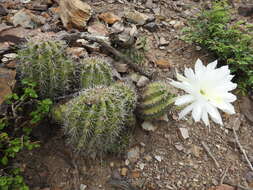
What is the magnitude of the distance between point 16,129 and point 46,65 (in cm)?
64

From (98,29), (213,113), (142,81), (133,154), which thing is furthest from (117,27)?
(213,113)

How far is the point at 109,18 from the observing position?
3969 millimetres

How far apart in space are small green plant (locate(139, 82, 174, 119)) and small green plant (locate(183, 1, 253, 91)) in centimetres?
137

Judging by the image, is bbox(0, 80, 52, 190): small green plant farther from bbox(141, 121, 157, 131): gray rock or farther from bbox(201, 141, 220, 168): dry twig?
bbox(201, 141, 220, 168): dry twig

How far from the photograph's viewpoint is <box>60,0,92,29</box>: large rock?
3600 millimetres

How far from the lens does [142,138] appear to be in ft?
9.30

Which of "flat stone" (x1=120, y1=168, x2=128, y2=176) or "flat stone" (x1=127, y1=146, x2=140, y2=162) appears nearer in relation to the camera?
"flat stone" (x1=120, y1=168, x2=128, y2=176)

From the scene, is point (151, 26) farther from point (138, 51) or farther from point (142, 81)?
point (142, 81)

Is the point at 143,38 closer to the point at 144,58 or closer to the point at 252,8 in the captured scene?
the point at 144,58

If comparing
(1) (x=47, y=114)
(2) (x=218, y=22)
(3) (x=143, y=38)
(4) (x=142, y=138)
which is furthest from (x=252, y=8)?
(1) (x=47, y=114)

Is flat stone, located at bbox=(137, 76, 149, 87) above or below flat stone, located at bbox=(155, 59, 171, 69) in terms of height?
above

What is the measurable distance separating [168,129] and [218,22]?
1.97 meters

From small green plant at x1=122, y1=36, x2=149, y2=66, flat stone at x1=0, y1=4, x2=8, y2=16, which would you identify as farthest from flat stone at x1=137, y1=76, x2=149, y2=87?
flat stone at x1=0, y1=4, x2=8, y2=16

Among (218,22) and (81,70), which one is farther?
(218,22)
